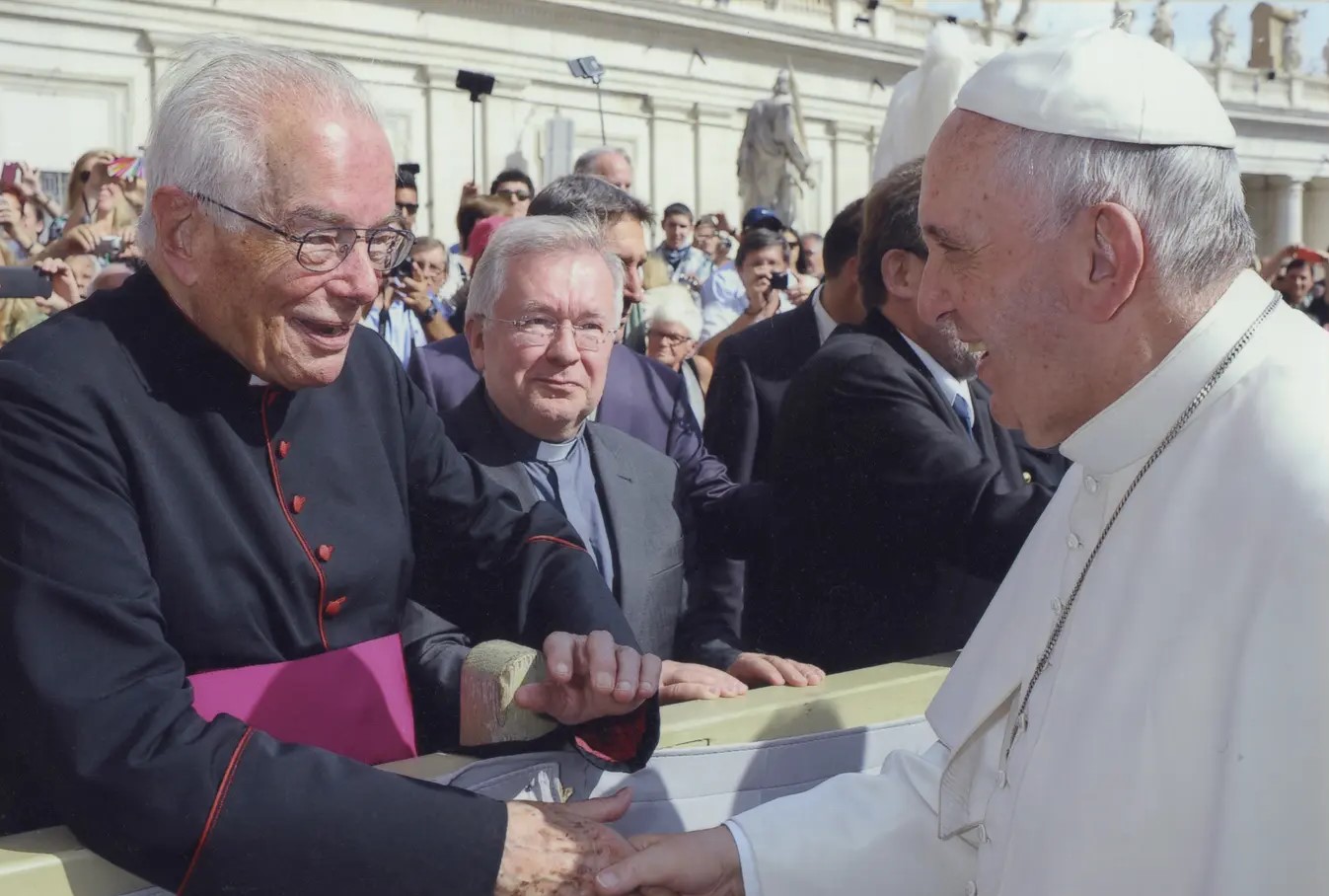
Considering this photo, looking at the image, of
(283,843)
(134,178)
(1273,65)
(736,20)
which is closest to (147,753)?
(283,843)

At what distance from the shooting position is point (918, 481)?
2891mm

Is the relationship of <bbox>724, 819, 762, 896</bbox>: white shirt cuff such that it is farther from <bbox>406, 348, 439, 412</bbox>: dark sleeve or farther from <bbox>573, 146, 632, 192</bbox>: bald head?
<bbox>573, 146, 632, 192</bbox>: bald head

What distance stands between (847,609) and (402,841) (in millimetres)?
1499

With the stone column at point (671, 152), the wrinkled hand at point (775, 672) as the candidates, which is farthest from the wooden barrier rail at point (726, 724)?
the stone column at point (671, 152)

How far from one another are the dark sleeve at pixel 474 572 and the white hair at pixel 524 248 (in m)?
0.79

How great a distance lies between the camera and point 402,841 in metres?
1.80

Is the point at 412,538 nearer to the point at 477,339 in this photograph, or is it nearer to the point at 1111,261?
the point at 477,339

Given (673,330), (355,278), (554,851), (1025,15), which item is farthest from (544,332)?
(1025,15)

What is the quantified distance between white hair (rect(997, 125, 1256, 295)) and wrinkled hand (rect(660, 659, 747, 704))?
1.15m

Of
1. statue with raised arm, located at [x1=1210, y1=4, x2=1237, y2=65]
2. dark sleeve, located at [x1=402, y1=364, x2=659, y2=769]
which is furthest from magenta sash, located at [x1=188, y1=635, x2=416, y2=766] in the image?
statue with raised arm, located at [x1=1210, y1=4, x2=1237, y2=65]

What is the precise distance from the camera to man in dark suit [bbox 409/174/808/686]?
3354mm

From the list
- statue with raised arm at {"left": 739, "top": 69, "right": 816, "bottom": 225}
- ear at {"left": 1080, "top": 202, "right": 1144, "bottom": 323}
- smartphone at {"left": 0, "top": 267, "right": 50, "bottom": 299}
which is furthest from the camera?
statue with raised arm at {"left": 739, "top": 69, "right": 816, "bottom": 225}

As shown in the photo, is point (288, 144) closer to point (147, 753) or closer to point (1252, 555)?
point (147, 753)

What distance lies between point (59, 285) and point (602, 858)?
4.75m
